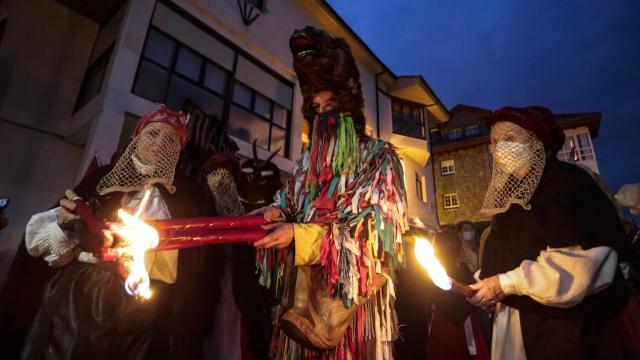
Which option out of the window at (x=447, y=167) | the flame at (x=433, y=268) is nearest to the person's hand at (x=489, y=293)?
the flame at (x=433, y=268)

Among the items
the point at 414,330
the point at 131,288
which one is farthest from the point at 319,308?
the point at 414,330

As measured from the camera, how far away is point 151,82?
6.43 meters

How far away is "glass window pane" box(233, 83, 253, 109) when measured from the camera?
327 inches

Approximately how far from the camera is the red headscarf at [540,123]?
180 centimetres

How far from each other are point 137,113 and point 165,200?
163 inches

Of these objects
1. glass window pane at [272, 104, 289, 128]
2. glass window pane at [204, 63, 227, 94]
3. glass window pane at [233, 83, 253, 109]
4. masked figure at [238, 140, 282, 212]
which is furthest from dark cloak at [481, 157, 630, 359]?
glass window pane at [272, 104, 289, 128]

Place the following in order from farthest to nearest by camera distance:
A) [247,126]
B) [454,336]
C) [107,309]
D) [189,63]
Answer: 1. [247,126]
2. [189,63]
3. [454,336]
4. [107,309]

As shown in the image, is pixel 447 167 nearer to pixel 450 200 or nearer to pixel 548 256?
pixel 450 200

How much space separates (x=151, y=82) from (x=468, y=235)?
690cm

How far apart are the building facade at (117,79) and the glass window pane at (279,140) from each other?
32 millimetres

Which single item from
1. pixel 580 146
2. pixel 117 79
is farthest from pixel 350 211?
pixel 580 146

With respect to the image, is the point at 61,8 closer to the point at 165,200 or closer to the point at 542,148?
the point at 165,200

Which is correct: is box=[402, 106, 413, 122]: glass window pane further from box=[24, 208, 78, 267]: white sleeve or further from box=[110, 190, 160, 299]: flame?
box=[110, 190, 160, 299]: flame

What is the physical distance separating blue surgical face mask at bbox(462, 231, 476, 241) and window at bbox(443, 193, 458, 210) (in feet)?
62.3
